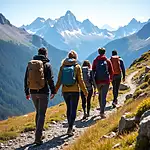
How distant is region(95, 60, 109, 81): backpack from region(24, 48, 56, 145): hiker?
344 cm

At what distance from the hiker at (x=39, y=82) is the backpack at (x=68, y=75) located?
1.80 ft

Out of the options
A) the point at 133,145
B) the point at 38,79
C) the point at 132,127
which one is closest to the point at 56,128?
the point at 38,79

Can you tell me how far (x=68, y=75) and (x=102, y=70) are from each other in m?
3.14

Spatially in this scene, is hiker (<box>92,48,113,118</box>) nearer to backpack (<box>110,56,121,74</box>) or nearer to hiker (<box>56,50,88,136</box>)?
hiker (<box>56,50,88,136</box>)

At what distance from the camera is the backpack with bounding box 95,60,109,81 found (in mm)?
14039

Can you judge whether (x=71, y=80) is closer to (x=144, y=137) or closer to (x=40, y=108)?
(x=40, y=108)

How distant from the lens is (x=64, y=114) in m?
18.0

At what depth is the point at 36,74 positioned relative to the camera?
35.2 feet

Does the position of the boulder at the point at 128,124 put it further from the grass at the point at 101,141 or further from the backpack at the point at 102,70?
the backpack at the point at 102,70

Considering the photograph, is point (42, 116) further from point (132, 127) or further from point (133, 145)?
point (133, 145)

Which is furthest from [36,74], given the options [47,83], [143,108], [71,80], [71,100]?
[143,108]

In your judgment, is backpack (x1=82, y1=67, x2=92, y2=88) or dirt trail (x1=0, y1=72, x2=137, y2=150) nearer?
dirt trail (x1=0, y1=72, x2=137, y2=150)

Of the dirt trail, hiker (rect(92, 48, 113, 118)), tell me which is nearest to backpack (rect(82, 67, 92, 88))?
hiker (rect(92, 48, 113, 118))

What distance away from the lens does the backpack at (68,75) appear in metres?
11.3
